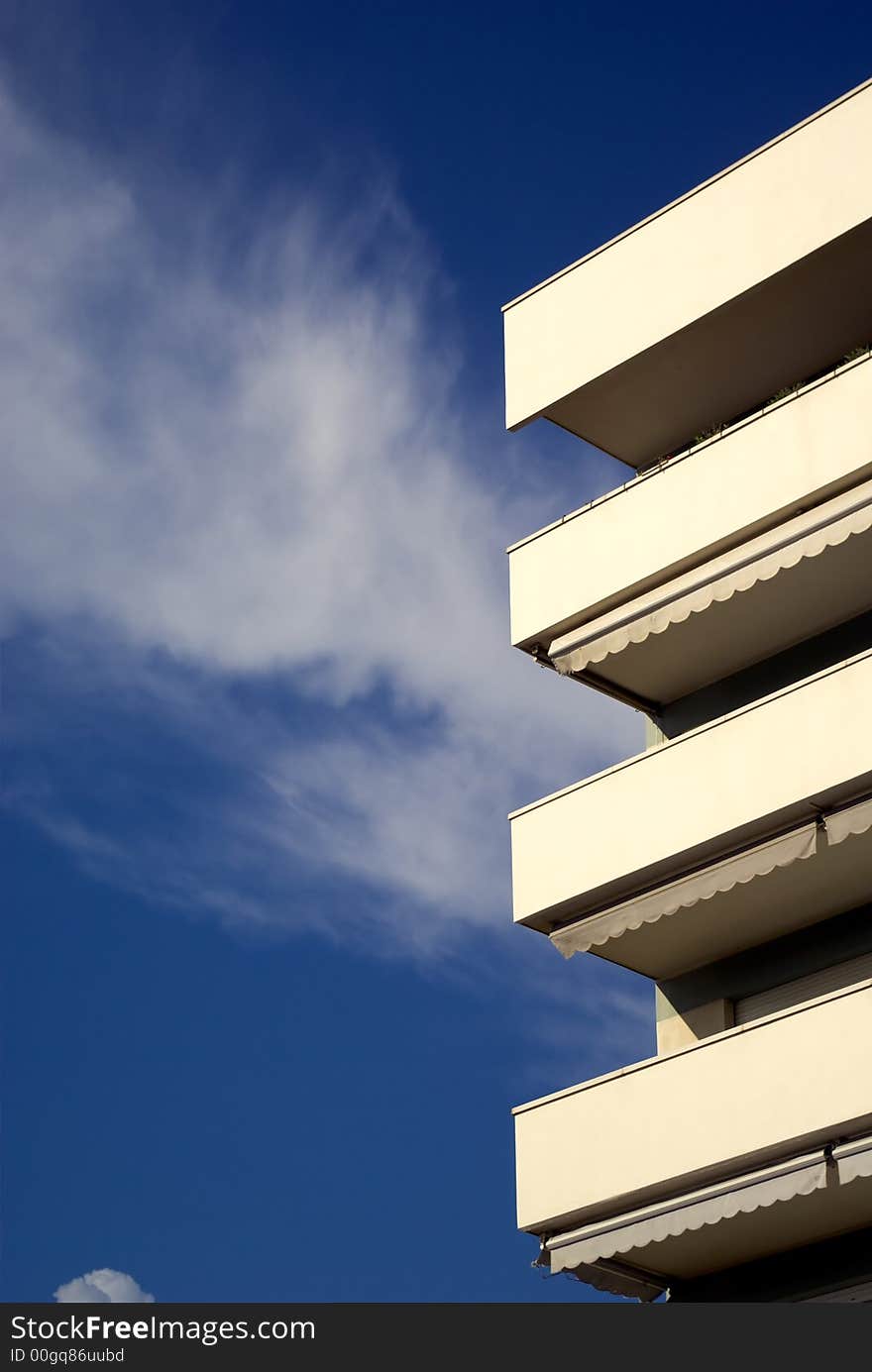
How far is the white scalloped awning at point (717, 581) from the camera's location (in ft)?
66.2

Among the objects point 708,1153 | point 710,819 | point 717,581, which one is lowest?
point 708,1153

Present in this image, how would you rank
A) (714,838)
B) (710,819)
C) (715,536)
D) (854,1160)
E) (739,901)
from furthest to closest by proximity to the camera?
(715,536) < (739,901) < (710,819) < (714,838) < (854,1160)

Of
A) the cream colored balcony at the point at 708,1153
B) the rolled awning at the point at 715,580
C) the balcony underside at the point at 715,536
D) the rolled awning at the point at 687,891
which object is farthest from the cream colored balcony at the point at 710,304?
the cream colored balcony at the point at 708,1153

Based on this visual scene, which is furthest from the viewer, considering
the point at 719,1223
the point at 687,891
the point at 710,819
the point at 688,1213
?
the point at 687,891

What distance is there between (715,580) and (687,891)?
124 inches

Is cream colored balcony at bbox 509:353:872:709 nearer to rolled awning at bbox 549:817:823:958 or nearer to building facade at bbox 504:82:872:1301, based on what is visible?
building facade at bbox 504:82:872:1301

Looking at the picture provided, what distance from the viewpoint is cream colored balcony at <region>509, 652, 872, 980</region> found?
64.1 ft

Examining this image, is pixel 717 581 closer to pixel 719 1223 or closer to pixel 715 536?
pixel 715 536

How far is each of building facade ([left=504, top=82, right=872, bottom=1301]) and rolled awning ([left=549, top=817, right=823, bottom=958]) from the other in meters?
0.03

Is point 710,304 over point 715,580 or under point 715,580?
over

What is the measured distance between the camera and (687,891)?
2038 centimetres

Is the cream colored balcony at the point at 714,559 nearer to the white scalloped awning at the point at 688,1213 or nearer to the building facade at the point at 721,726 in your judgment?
the building facade at the point at 721,726

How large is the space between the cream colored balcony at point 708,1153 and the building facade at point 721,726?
27mm

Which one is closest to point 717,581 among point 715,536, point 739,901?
point 715,536
